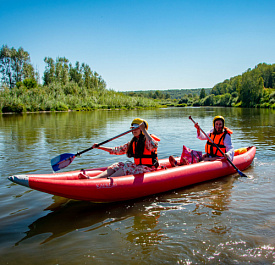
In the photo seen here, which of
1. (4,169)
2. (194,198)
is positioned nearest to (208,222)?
(194,198)

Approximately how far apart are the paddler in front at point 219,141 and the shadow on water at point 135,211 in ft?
3.31

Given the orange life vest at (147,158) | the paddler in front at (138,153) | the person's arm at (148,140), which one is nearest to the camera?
the person's arm at (148,140)

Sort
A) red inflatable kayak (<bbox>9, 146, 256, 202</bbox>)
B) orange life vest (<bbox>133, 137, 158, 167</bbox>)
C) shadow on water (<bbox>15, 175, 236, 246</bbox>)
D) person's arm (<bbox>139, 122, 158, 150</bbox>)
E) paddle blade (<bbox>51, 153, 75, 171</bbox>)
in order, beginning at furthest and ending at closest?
paddle blade (<bbox>51, 153, 75, 171</bbox>), orange life vest (<bbox>133, 137, 158, 167</bbox>), person's arm (<bbox>139, 122, 158, 150</bbox>), red inflatable kayak (<bbox>9, 146, 256, 202</bbox>), shadow on water (<bbox>15, 175, 236, 246</bbox>)

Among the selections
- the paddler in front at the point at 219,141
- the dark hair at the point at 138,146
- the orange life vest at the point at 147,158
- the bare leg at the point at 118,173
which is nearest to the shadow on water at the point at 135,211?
the bare leg at the point at 118,173

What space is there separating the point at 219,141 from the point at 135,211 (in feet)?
8.96

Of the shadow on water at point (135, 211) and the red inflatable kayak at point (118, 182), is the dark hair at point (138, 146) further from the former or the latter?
the shadow on water at point (135, 211)

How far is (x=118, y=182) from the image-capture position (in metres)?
4.06

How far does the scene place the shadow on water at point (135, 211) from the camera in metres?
3.36

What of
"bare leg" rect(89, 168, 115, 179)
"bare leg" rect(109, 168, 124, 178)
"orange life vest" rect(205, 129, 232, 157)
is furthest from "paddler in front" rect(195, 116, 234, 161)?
"bare leg" rect(89, 168, 115, 179)

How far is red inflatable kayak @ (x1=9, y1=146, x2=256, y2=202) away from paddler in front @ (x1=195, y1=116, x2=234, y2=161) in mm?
335

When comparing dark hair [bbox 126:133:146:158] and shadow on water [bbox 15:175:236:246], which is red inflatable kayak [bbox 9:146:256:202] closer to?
shadow on water [bbox 15:175:236:246]

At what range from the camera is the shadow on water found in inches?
132

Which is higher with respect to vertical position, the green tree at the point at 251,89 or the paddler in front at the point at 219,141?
the green tree at the point at 251,89

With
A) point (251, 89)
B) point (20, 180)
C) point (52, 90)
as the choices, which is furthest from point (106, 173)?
point (251, 89)
